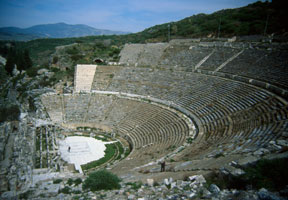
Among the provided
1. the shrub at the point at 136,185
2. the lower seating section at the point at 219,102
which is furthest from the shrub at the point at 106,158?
the shrub at the point at 136,185

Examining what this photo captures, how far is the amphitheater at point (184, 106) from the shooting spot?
11.5 metres

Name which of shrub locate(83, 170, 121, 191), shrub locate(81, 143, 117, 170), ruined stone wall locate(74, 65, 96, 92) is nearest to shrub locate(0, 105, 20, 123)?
ruined stone wall locate(74, 65, 96, 92)

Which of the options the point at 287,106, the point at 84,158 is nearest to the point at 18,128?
the point at 84,158

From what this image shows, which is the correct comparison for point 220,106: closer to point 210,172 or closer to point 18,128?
point 210,172

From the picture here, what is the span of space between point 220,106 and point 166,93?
24.5ft

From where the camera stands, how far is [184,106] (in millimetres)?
21312

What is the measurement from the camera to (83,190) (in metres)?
8.61

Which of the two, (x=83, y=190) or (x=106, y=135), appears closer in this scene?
(x=83, y=190)

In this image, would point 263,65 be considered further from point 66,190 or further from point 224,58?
point 66,190

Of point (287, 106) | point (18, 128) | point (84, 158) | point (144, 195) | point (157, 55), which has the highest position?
point (157, 55)

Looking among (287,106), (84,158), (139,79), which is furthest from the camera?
(139,79)

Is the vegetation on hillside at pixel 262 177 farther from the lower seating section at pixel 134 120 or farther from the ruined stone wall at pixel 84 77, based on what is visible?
the ruined stone wall at pixel 84 77

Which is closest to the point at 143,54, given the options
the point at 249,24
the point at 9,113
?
the point at 9,113

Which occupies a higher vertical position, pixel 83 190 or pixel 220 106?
pixel 220 106
